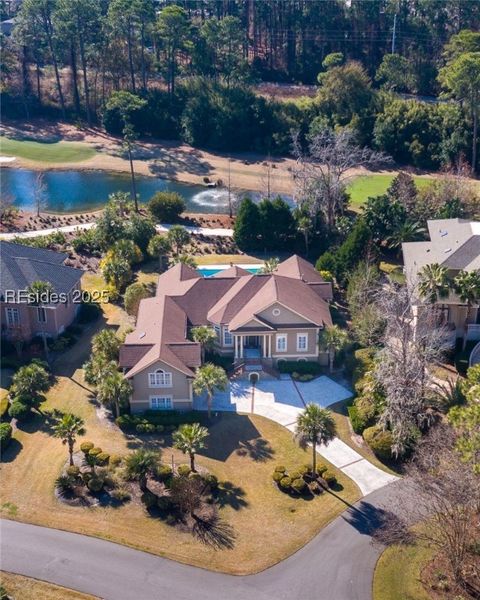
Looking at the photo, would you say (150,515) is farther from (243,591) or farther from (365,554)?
(365,554)

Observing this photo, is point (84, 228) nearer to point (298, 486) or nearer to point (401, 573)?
point (298, 486)

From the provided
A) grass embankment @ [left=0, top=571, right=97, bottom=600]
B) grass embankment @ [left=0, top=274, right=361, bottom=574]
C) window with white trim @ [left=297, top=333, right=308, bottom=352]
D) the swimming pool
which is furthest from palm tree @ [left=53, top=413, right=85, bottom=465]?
the swimming pool

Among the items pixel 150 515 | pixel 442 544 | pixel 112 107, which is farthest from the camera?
pixel 112 107

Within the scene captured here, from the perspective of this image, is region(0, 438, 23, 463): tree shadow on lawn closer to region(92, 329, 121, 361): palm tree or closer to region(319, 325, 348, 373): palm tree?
region(92, 329, 121, 361): palm tree

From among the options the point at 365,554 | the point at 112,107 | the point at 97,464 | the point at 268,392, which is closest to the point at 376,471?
the point at 365,554

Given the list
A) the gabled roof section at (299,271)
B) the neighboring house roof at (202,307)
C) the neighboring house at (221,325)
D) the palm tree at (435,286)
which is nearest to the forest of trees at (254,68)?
the gabled roof section at (299,271)

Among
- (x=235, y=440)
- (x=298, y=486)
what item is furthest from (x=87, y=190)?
(x=298, y=486)

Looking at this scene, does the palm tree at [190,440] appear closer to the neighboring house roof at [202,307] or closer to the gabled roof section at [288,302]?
the neighboring house roof at [202,307]
